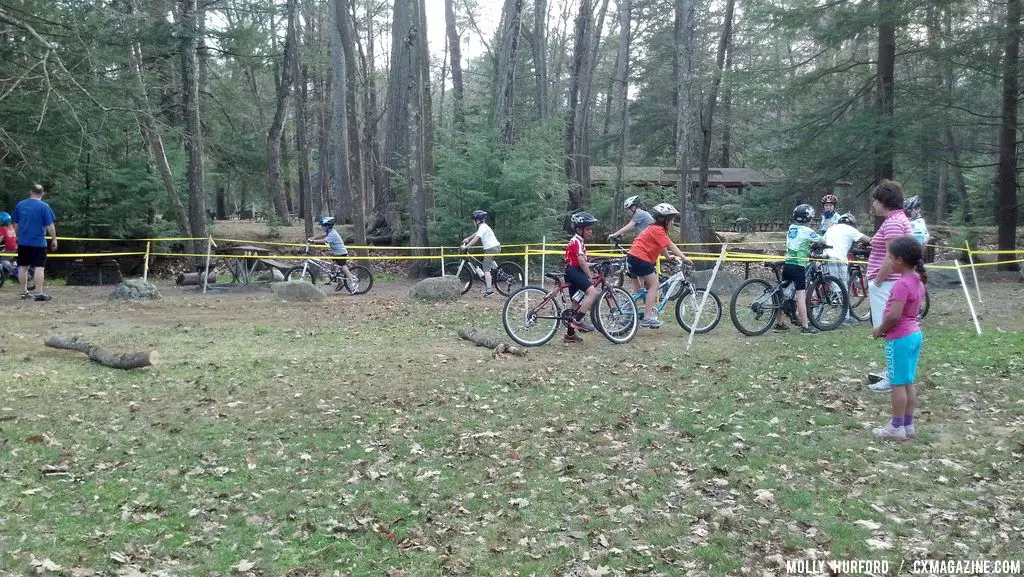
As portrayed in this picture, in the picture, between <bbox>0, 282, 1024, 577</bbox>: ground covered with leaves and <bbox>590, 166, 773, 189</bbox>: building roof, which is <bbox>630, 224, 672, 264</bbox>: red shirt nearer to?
<bbox>0, 282, 1024, 577</bbox>: ground covered with leaves

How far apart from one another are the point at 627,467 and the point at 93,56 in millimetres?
11866

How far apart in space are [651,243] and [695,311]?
137 cm

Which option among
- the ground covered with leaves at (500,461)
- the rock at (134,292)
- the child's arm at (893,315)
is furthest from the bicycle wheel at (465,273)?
the child's arm at (893,315)

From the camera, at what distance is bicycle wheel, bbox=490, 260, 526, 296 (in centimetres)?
1670

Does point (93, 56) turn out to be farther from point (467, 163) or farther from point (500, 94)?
point (500, 94)

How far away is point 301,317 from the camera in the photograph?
42.5 feet

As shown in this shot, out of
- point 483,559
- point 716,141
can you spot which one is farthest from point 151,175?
point 716,141

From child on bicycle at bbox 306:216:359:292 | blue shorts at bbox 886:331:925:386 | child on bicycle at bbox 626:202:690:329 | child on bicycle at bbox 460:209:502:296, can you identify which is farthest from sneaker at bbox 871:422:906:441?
child on bicycle at bbox 306:216:359:292

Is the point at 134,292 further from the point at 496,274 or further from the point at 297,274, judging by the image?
the point at 496,274

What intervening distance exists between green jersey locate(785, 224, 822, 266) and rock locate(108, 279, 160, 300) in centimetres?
1158

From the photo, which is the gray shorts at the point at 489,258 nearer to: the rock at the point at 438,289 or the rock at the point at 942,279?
the rock at the point at 438,289

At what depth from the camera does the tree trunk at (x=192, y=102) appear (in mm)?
19828

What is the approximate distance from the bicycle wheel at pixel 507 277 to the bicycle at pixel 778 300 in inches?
259

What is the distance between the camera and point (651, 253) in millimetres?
10133
